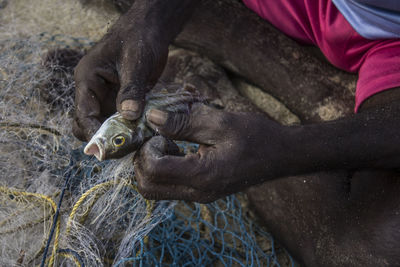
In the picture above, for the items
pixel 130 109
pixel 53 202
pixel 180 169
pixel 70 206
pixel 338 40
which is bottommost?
pixel 70 206

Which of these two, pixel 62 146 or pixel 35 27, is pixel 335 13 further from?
pixel 35 27

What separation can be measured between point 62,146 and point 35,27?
1.57m

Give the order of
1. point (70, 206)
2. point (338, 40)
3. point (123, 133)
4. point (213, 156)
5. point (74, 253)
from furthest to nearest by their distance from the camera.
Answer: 1. point (338, 40)
2. point (70, 206)
3. point (74, 253)
4. point (123, 133)
5. point (213, 156)

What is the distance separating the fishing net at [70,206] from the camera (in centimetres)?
206

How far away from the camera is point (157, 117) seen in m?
1.62

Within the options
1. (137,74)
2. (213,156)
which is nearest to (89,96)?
(137,74)

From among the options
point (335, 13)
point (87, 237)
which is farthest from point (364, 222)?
point (87, 237)

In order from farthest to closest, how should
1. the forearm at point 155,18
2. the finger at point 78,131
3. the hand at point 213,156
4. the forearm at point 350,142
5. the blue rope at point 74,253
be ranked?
the forearm at point 155,18
the finger at point 78,131
the blue rope at point 74,253
the forearm at point 350,142
the hand at point 213,156

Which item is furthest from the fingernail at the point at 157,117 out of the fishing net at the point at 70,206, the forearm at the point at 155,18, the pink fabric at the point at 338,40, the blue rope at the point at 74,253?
the pink fabric at the point at 338,40

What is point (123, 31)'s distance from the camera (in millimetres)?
2139

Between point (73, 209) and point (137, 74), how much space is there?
77cm

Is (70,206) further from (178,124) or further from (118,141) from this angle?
(178,124)

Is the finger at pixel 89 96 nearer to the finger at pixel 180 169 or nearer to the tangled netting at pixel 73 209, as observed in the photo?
the tangled netting at pixel 73 209

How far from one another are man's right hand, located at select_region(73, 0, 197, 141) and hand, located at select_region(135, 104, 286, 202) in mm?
311
